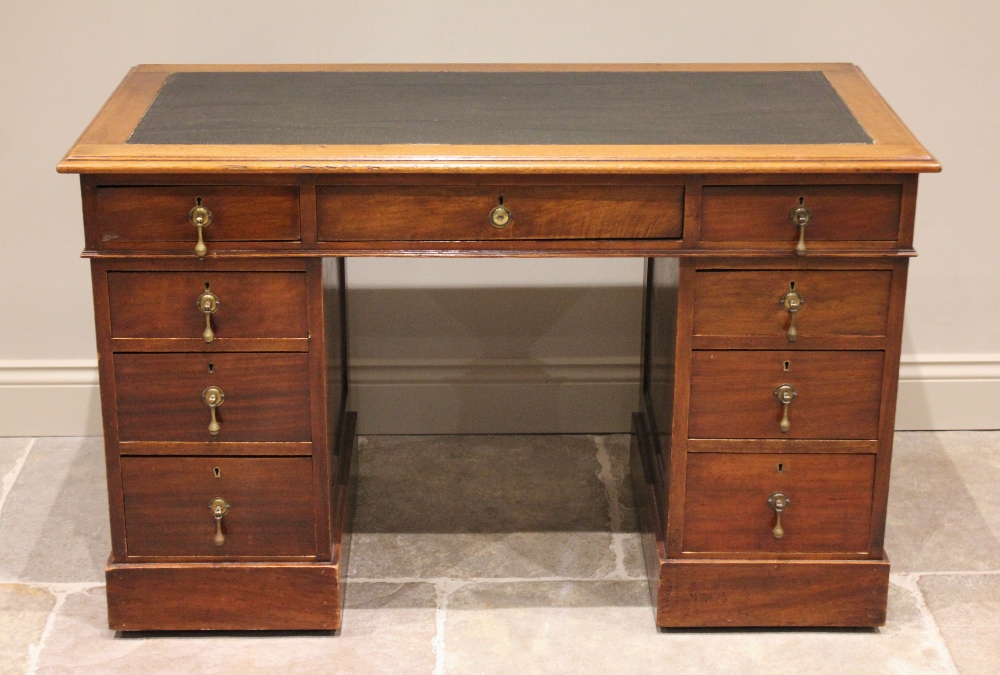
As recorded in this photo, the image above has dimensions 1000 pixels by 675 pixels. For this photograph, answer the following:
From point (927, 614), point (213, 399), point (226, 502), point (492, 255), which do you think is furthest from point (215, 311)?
point (927, 614)

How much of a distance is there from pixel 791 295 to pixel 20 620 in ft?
5.00

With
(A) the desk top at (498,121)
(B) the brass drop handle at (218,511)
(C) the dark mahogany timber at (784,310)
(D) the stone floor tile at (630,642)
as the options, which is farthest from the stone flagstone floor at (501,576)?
(A) the desk top at (498,121)

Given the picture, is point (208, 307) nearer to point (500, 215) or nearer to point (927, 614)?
point (500, 215)

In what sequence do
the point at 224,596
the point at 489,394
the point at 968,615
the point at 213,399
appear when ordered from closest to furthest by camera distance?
the point at 213,399
the point at 224,596
the point at 968,615
the point at 489,394

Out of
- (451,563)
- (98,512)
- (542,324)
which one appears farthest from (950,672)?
(98,512)

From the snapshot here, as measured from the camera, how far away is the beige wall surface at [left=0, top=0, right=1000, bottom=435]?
3057 millimetres

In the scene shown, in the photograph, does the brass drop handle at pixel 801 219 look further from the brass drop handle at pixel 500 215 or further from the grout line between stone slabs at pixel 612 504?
the grout line between stone slabs at pixel 612 504

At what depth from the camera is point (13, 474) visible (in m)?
3.19

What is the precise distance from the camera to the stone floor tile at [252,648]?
8.18 ft

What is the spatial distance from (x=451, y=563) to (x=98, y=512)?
2.58 feet

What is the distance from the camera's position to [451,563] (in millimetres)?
2822

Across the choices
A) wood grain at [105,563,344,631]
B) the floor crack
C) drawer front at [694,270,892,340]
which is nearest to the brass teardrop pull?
wood grain at [105,563,344,631]

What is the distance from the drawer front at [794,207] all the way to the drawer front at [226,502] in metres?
0.83

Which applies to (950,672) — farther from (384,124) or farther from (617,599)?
(384,124)
